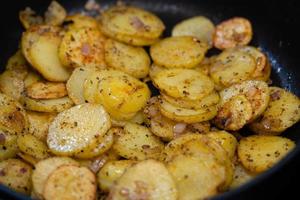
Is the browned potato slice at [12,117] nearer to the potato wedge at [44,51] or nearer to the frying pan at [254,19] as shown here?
the potato wedge at [44,51]

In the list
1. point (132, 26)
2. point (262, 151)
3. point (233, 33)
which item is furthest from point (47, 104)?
point (233, 33)

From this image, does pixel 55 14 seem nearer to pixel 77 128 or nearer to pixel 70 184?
pixel 77 128

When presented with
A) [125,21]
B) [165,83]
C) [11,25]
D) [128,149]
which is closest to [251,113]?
[165,83]

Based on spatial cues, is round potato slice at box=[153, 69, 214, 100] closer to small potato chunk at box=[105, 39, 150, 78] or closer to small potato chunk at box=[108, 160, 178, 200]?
small potato chunk at box=[105, 39, 150, 78]

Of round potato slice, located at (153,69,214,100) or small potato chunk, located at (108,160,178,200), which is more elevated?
round potato slice, located at (153,69,214,100)

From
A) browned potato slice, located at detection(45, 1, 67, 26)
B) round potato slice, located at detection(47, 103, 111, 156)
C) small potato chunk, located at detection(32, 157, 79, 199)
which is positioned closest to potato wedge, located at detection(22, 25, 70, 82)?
browned potato slice, located at detection(45, 1, 67, 26)

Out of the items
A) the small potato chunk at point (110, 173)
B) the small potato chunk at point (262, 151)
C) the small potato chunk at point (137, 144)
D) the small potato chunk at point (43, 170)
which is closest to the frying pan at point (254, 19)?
the small potato chunk at point (262, 151)
